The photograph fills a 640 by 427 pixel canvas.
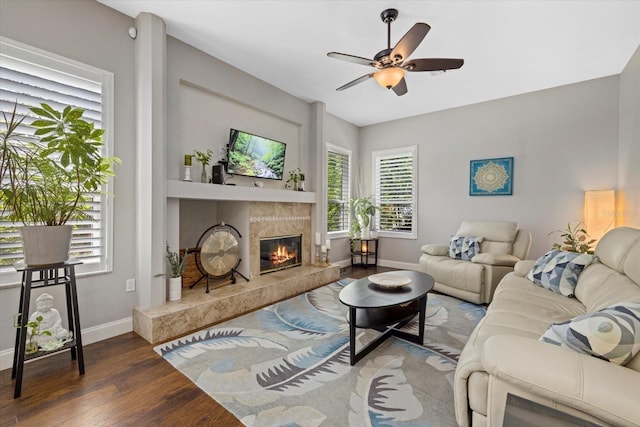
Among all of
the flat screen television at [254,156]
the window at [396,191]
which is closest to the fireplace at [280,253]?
the flat screen television at [254,156]

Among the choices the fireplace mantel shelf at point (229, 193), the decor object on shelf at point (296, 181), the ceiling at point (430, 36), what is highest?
the ceiling at point (430, 36)

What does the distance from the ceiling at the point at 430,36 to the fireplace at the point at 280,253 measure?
2.23m

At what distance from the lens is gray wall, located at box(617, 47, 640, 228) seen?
304 cm

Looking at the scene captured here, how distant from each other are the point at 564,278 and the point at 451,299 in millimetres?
1422

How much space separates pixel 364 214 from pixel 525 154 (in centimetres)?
269

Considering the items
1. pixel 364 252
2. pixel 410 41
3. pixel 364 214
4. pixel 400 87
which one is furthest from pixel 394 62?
pixel 364 252

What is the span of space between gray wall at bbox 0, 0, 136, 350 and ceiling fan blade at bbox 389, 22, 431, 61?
2.40m

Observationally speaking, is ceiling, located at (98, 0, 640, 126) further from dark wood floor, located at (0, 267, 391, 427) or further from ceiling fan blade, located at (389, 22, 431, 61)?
dark wood floor, located at (0, 267, 391, 427)

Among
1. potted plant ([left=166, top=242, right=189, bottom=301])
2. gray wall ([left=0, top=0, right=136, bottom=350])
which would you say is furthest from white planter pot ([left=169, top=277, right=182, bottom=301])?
gray wall ([left=0, top=0, right=136, bottom=350])

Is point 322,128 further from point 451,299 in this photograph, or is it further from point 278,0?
point 451,299

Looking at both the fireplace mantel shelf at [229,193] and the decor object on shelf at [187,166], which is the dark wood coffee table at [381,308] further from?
the decor object on shelf at [187,166]

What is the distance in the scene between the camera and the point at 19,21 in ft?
6.86

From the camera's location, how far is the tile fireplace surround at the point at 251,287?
2555 mm

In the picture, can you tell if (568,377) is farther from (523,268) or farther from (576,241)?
(576,241)
